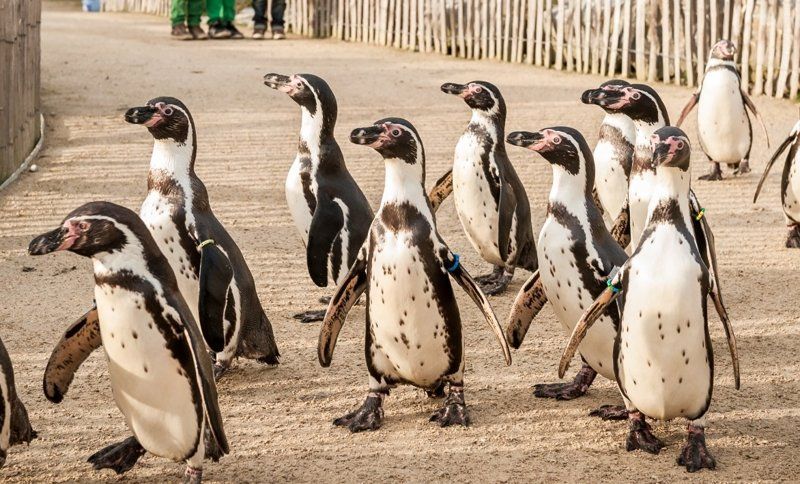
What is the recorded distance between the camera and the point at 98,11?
65.2 feet

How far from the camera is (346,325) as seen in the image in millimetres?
5652

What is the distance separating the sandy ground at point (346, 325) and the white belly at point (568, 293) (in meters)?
0.24

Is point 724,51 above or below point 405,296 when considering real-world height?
above

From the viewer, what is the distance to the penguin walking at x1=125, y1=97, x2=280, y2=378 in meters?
4.54

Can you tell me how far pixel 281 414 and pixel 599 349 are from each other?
1209 mm

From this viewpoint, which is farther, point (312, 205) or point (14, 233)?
point (14, 233)

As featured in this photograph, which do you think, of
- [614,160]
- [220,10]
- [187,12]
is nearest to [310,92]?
[614,160]

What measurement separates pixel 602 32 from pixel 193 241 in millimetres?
8006

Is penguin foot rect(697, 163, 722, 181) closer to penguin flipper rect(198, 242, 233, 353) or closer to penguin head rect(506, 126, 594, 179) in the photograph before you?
penguin head rect(506, 126, 594, 179)

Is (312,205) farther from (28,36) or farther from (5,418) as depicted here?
(28,36)

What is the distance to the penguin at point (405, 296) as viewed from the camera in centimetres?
428

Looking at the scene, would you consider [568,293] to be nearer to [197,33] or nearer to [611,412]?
[611,412]

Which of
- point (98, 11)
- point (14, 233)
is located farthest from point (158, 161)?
point (98, 11)

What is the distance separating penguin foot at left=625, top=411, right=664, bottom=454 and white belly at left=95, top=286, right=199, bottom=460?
59.3 inches
